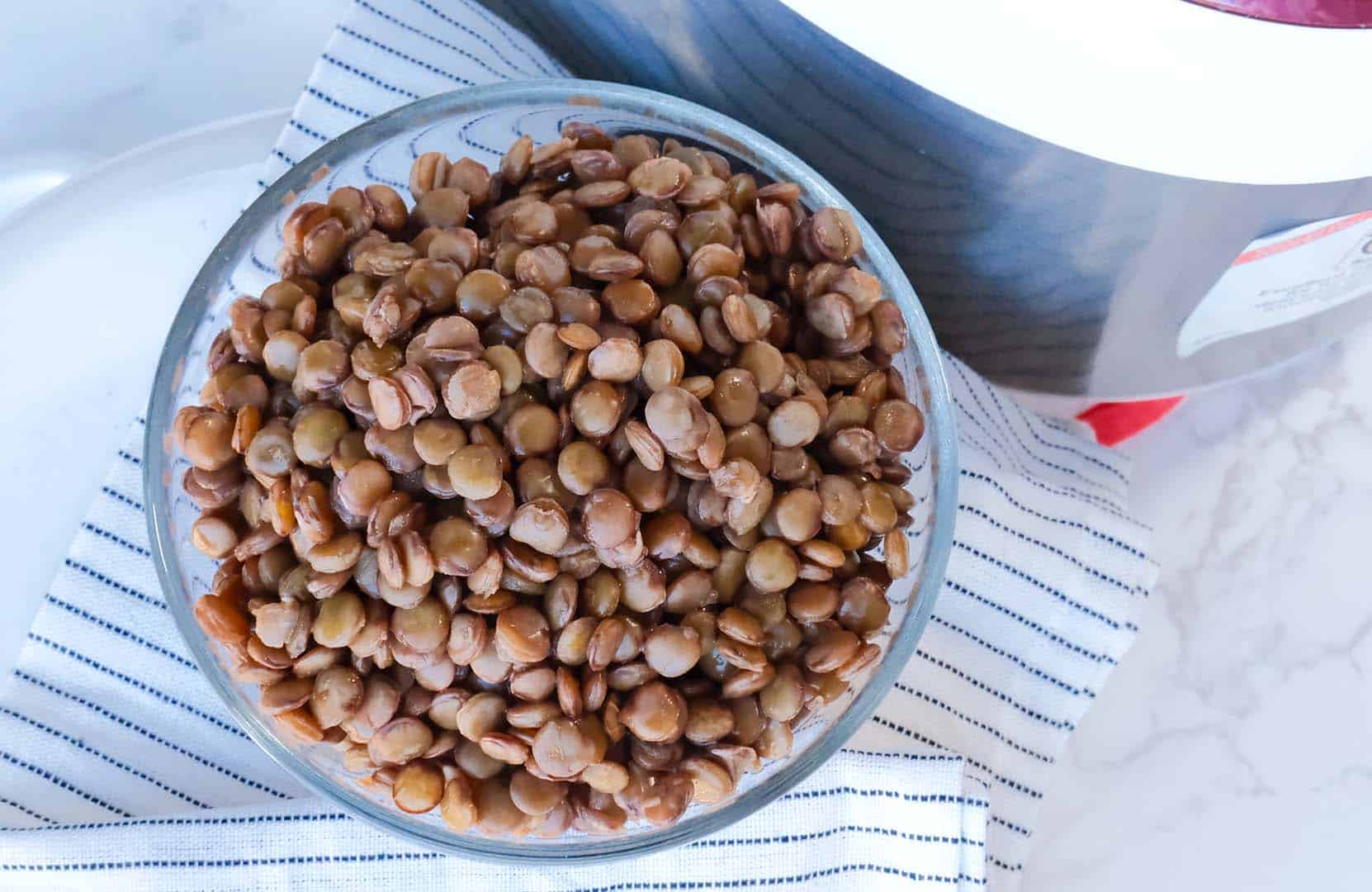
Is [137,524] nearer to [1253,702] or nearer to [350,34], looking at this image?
[350,34]

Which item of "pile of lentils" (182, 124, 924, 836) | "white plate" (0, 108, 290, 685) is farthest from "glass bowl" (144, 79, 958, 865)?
"white plate" (0, 108, 290, 685)

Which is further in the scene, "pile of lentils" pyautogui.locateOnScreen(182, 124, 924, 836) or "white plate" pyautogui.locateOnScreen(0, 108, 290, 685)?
"white plate" pyautogui.locateOnScreen(0, 108, 290, 685)

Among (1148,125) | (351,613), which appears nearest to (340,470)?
(351,613)

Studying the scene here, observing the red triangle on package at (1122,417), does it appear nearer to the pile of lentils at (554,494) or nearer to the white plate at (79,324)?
the pile of lentils at (554,494)

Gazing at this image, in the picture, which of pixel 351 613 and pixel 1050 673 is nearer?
pixel 351 613

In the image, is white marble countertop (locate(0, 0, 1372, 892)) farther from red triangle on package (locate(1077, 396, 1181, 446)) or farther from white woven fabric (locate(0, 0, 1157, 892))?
white woven fabric (locate(0, 0, 1157, 892))

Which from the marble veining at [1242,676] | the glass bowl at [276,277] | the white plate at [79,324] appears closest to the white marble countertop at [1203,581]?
the marble veining at [1242,676]
